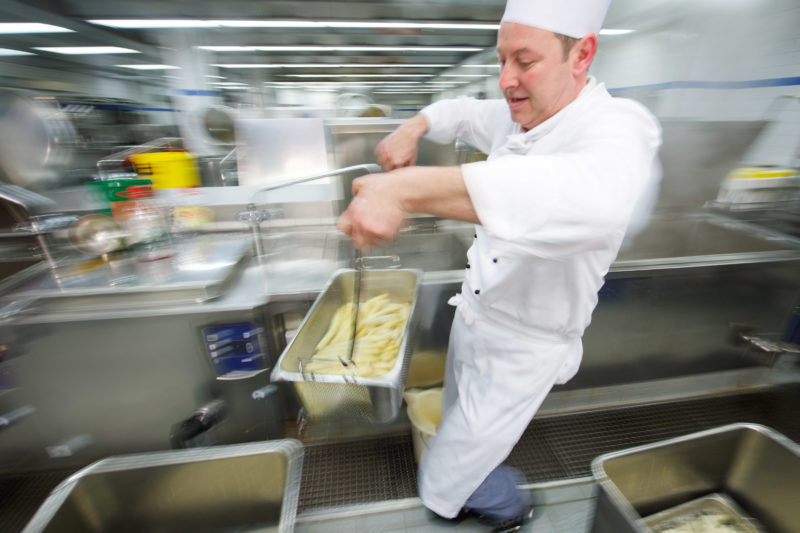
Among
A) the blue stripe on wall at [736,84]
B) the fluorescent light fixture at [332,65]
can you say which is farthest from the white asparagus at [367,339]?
the fluorescent light fixture at [332,65]

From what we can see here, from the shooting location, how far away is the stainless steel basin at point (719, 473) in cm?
90

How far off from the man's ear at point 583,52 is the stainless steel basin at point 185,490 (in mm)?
1189

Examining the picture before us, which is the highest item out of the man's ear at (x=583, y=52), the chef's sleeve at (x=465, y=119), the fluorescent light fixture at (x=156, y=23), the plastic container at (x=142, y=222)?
the fluorescent light fixture at (x=156, y=23)

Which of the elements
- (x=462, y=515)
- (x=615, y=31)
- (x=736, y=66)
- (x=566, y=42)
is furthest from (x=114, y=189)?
(x=615, y=31)

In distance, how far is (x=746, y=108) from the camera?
2.80 m

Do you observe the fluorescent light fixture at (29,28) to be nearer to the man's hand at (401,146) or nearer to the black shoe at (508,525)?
the man's hand at (401,146)

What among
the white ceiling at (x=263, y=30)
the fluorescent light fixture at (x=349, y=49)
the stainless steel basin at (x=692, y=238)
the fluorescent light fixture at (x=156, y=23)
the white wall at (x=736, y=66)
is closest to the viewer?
the stainless steel basin at (x=692, y=238)

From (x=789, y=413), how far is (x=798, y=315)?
1.86 ft

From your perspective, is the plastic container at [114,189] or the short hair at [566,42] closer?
the short hair at [566,42]

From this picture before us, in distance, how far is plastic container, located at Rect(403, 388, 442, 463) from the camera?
143 cm

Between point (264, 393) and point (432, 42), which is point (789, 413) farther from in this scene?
point (432, 42)

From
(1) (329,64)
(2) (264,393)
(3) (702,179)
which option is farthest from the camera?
(1) (329,64)

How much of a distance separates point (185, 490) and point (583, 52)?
151cm

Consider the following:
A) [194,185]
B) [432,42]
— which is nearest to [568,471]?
[194,185]
